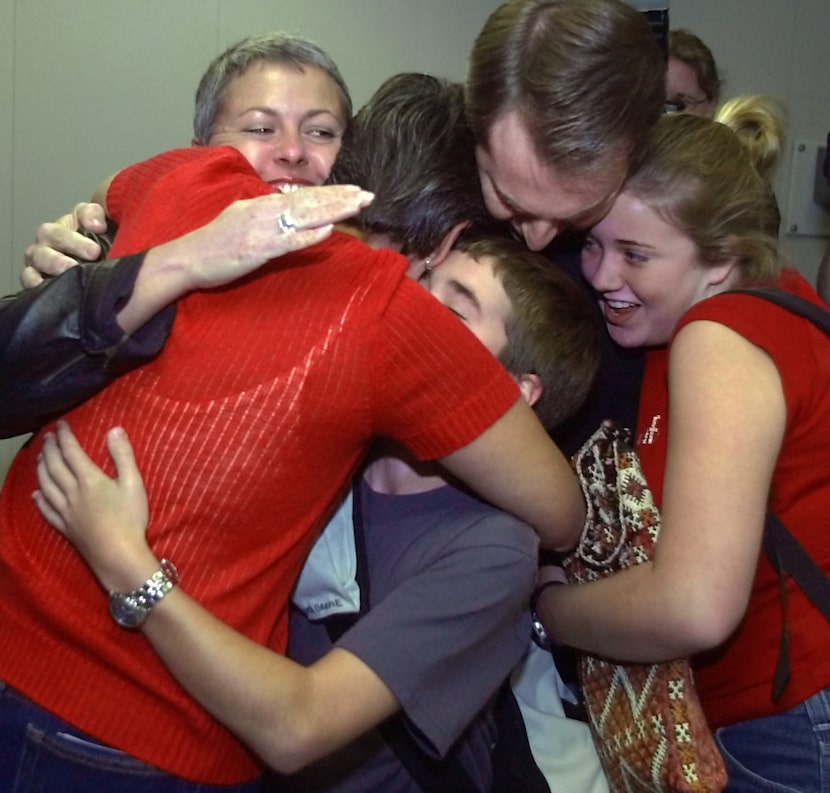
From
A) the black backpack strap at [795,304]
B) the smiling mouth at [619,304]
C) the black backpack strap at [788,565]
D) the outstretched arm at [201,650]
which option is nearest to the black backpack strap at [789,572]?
the black backpack strap at [788,565]

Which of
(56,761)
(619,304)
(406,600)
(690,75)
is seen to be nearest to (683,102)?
(690,75)

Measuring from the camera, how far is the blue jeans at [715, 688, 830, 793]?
42.8 inches

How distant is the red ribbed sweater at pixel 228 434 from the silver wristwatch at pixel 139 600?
0.11ft

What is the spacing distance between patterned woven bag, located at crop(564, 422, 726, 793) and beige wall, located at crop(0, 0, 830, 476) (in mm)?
1735

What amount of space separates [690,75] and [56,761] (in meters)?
2.14

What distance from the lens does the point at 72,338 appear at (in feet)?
2.67

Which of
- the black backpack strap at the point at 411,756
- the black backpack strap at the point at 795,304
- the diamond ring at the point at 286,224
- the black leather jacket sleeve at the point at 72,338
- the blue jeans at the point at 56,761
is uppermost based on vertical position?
the diamond ring at the point at 286,224

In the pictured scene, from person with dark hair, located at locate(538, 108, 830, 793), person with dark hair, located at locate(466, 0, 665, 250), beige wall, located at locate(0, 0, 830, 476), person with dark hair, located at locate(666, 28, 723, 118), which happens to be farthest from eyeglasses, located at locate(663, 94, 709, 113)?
person with dark hair, located at locate(466, 0, 665, 250)

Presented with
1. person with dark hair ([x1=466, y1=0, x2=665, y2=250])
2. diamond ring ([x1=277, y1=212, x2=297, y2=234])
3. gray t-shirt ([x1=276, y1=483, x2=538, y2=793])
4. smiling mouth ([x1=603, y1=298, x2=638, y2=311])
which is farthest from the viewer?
smiling mouth ([x1=603, y1=298, x2=638, y2=311])

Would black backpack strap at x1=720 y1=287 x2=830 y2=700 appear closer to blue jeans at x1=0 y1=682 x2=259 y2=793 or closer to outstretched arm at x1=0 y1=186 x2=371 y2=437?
outstretched arm at x1=0 y1=186 x2=371 y2=437

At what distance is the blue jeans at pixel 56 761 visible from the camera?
0.86m

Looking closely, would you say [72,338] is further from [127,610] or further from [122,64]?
[122,64]

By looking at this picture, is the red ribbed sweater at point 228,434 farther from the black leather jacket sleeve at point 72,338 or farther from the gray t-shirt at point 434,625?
the gray t-shirt at point 434,625

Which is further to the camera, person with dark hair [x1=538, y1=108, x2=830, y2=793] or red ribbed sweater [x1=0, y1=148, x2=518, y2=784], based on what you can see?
person with dark hair [x1=538, y1=108, x2=830, y2=793]
